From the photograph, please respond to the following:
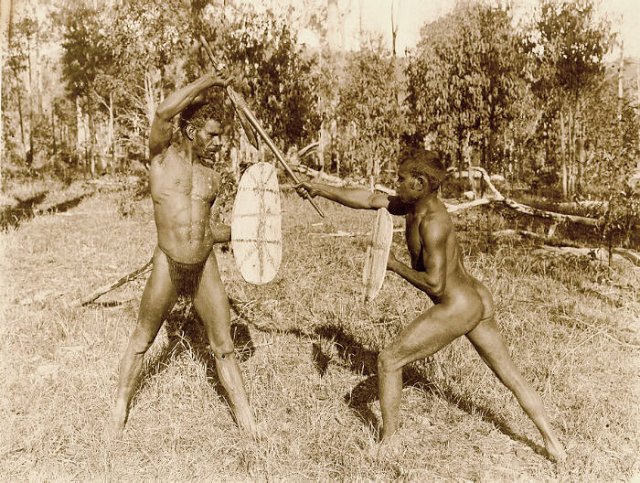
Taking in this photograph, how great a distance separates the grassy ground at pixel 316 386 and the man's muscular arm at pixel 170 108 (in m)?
1.90

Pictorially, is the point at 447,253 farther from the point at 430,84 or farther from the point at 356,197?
the point at 430,84

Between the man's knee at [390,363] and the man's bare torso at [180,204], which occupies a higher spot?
the man's bare torso at [180,204]

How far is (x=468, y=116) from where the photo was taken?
62.7 feet

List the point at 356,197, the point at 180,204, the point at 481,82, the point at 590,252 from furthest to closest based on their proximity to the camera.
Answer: the point at 481,82 < the point at 590,252 < the point at 356,197 < the point at 180,204

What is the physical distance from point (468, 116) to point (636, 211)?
12.2 metres

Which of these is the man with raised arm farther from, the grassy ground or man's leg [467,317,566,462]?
the grassy ground

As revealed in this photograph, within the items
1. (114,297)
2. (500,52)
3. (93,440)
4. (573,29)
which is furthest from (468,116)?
(93,440)

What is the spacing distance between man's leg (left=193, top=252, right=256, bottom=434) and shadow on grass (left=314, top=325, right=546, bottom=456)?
0.87 m

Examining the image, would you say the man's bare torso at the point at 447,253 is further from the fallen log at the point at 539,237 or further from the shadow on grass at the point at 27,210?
the shadow on grass at the point at 27,210

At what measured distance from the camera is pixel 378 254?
347 cm

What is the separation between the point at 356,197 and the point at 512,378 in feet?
5.21

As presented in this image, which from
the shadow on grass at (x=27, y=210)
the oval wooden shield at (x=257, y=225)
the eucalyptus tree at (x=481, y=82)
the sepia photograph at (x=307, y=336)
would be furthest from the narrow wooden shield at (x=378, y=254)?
the eucalyptus tree at (x=481, y=82)

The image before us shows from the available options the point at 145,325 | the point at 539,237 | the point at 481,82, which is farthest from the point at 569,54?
the point at 145,325

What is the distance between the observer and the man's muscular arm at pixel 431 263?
Result: 3.46 metres
